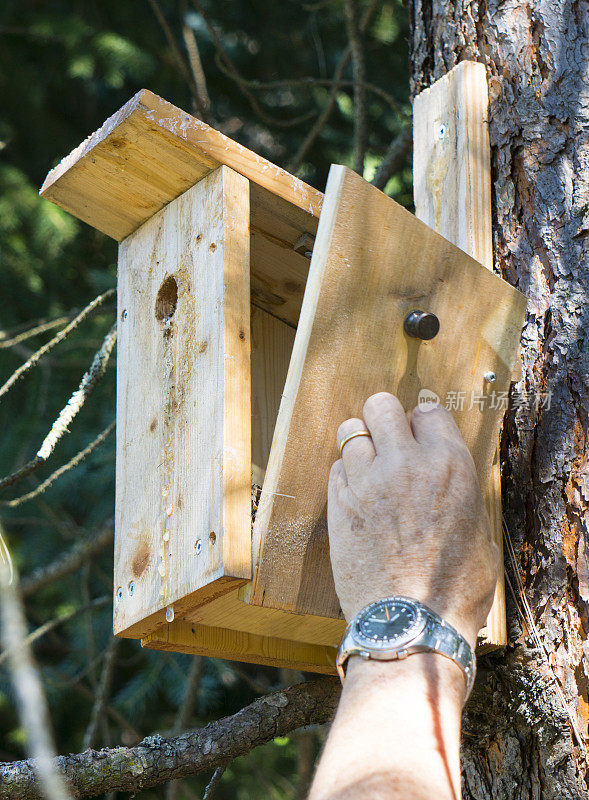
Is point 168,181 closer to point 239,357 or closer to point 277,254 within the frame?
point 277,254

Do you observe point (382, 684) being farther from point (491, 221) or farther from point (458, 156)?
point (458, 156)

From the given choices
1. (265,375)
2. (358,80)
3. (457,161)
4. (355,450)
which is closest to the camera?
(355,450)

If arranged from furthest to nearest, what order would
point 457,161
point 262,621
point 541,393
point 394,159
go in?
point 394,159, point 457,161, point 541,393, point 262,621

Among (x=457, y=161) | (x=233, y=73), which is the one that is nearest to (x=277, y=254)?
(x=457, y=161)

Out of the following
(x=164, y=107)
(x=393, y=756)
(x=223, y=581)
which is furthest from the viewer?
(x=164, y=107)

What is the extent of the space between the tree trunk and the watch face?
16.7 inches

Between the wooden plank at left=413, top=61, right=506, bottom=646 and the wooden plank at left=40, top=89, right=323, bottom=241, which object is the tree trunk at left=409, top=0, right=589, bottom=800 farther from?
the wooden plank at left=40, top=89, right=323, bottom=241

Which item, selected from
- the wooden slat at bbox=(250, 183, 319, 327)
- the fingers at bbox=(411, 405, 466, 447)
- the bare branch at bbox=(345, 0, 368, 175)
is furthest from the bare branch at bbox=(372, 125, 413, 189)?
the fingers at bbox=(411, 405, 466, 447)

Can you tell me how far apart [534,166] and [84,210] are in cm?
86

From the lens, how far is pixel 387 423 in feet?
4.38

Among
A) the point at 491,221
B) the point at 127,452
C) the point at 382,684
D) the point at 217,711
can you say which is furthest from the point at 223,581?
the point at 217,711

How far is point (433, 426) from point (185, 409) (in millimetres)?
416

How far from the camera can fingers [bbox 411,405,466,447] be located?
53.1 inches

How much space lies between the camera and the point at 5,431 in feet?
11.2
